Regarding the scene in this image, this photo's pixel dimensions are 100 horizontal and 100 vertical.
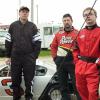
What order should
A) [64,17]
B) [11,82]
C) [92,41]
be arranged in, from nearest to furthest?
[92,41] < [64,17] < [11,82]

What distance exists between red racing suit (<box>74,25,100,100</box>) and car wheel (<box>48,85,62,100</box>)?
9.40 feet

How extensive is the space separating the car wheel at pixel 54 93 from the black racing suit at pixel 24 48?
95 centimetres

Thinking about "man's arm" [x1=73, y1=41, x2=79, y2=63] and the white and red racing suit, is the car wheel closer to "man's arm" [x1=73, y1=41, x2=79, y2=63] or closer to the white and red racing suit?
the white and red racing suit

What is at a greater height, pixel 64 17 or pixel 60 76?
pixel 64 17

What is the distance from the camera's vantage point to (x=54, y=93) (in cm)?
938

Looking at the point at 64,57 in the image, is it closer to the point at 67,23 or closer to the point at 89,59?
the point at 67,23

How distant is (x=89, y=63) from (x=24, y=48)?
7.56ft

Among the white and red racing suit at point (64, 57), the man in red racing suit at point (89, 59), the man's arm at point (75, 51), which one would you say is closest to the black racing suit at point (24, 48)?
the white and red racing suit at point (64, 57)

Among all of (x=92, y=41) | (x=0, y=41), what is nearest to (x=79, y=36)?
(x=92, y=41)

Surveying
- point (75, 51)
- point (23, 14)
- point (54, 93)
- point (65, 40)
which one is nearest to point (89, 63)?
point (75, 51)

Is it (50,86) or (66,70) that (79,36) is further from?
(50,86)

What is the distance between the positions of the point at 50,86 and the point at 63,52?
1284 mm

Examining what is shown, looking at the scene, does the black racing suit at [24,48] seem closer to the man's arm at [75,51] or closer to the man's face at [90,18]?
the man's arm at [75,51]

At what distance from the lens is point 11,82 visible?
357 inches
